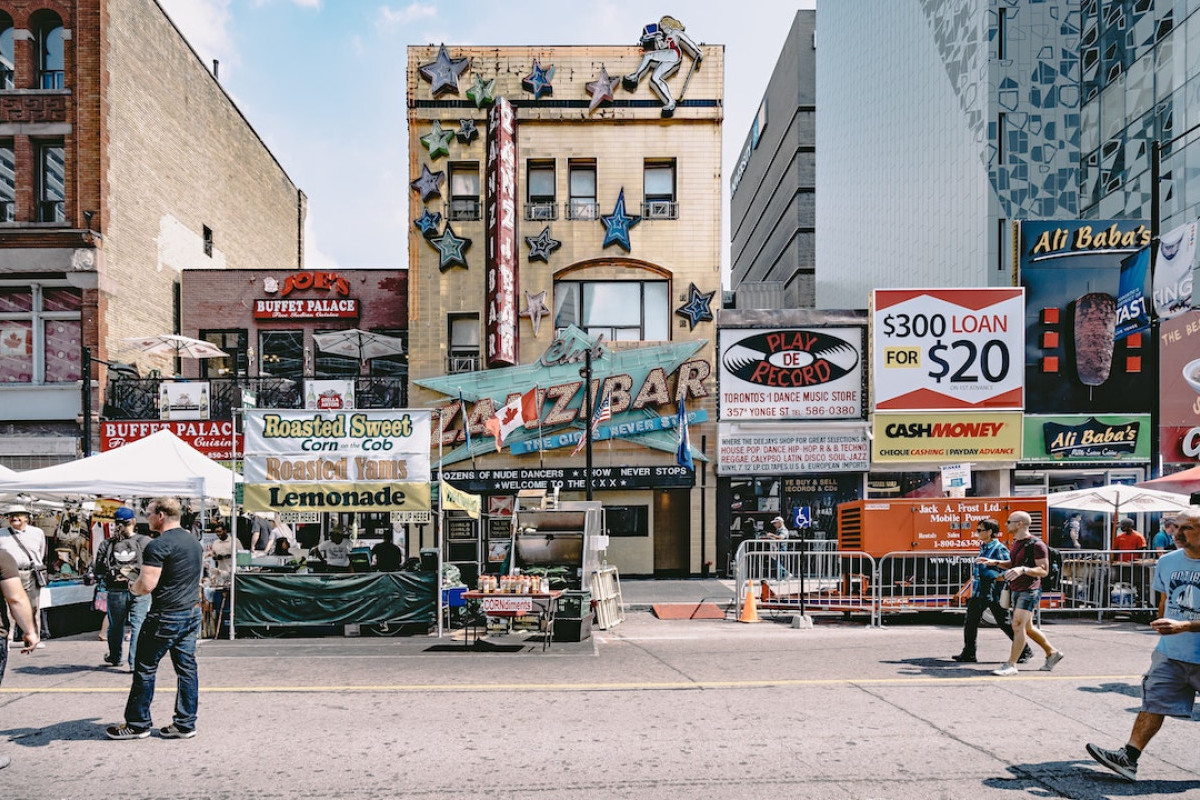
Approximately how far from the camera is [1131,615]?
50.4 ft

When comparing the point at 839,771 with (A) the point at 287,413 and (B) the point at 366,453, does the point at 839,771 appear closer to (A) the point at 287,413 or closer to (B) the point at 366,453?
(B) the point at 366,453

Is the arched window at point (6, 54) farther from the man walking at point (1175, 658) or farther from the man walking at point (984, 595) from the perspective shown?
the man walking at point (1175, 658)

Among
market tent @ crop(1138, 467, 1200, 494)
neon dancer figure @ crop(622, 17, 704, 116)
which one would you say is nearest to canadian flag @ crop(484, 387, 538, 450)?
neon dancer figure @ crop(622, 17, 704, 116)

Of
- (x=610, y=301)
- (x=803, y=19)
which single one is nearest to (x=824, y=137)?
(x=803, y=19)

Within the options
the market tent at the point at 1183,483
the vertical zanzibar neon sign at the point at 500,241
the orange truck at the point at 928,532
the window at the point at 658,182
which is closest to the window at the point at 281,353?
the vertical zanzibar neon sign at the point at 500,241

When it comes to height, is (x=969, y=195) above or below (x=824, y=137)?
below

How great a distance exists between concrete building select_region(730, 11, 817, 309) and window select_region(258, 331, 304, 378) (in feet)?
123

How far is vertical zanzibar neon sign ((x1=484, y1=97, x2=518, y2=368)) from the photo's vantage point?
22.8 metres

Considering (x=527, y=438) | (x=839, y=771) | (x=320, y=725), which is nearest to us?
(x=839, y=771)

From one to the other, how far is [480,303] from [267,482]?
37.7 ft

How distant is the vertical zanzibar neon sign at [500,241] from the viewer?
22.8m

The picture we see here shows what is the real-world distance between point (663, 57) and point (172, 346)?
15.0 m

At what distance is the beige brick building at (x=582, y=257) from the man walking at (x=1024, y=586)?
13398 mm

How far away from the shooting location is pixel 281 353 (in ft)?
81.6
